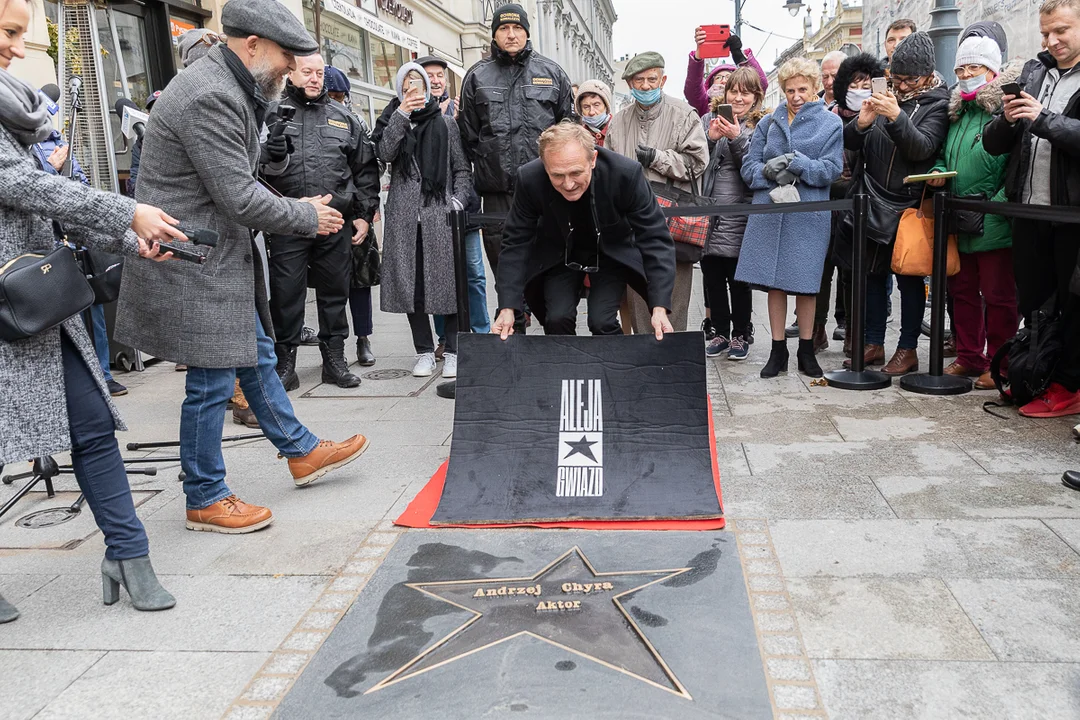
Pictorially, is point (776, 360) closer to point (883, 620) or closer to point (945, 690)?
point (883, 620)

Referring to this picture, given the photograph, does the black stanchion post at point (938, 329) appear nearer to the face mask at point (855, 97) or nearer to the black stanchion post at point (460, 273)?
the face mask at point (855, 97)

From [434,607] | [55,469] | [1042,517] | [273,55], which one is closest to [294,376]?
[55,469]

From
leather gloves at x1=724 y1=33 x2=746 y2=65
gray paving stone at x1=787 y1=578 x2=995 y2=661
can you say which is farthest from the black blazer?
leather gloves at x1=724 y1=33 x2=746 y2=65

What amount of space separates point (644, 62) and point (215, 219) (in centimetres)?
347

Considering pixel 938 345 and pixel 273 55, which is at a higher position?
pixel 273 55

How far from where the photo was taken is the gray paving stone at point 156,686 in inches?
99.9

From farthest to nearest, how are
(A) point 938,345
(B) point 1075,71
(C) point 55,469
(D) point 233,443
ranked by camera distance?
1. (A) point 938,345
2. (D) point 233,443
3. (B) point 1075,71
4. (C) point 55,469

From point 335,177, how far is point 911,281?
3.76 metres

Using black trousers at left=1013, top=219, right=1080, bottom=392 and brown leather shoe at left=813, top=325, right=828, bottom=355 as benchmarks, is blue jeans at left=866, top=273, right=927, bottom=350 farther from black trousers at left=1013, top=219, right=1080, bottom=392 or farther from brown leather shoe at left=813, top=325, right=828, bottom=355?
black trousers at left=1013, top=219, right=1080, bottom=392

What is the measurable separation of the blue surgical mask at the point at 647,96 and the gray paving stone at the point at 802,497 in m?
2.79

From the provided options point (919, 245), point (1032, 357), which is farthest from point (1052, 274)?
point (919, 245)

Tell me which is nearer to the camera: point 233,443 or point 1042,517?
point 1042,517

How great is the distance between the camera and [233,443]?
5.13 meters

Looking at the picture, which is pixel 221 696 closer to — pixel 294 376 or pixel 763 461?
pixel 763 461
